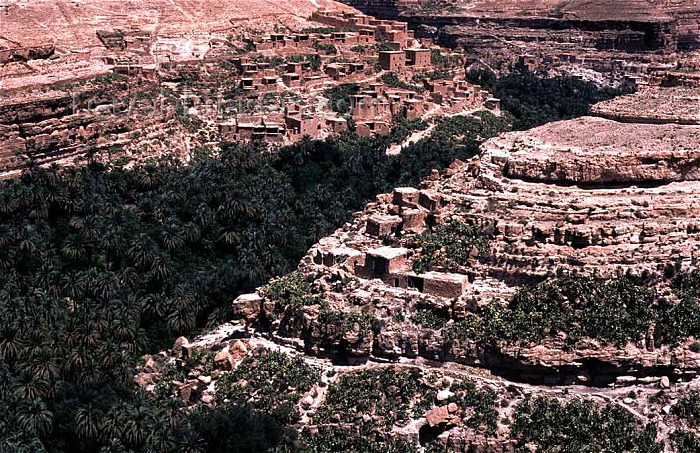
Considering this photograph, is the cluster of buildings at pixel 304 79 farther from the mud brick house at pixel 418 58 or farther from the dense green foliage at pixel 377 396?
the dense green foliage at pixel 377 396

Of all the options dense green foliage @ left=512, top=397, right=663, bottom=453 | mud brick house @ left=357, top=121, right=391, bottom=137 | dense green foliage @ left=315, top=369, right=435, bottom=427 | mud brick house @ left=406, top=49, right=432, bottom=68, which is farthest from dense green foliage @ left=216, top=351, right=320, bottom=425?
mud brick house @ left=406, top=49, right=432, bottom=68

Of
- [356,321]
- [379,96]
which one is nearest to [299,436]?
[356,321]

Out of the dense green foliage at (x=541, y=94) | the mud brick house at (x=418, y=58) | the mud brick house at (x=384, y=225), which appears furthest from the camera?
the mud brick house at (x=418, y=58)

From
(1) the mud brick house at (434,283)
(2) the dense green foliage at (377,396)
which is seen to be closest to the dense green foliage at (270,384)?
(2) the dense green foliage at (377,396)

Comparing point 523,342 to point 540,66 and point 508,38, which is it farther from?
point 508,38

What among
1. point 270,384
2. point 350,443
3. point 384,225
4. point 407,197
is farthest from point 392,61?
point 350,443

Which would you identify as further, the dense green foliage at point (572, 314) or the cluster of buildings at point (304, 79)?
the cluster of buildings at point (304, 79)

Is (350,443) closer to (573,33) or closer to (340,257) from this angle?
(340,257)
